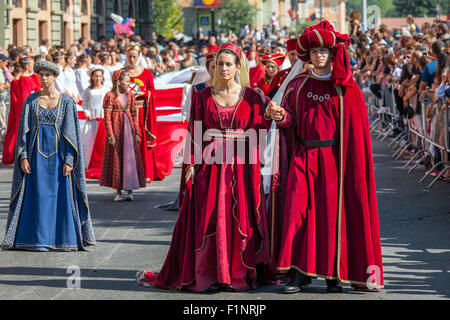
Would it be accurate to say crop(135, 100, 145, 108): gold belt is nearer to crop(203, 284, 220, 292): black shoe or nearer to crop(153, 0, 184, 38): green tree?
crop(203, 284, 220, 292): black shoe

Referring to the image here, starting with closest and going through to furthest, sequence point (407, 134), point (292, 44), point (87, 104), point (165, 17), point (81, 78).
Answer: point (292, 44) → point (87, 104) → point (407, 134) → point (81, 78) → point (165, 17)

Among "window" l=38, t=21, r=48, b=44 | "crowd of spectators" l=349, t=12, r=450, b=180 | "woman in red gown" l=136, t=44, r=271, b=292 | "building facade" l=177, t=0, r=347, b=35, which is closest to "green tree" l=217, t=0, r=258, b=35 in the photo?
"building facade" l=177, t=0, r=347, b=35

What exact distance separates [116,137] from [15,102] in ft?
15.4

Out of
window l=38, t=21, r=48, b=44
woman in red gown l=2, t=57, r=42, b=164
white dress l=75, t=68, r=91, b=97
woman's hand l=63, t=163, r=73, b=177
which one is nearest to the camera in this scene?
woman's hand l=63, t=163, r=73, b=177

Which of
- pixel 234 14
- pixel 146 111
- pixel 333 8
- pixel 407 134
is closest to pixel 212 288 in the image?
pixel 146 111

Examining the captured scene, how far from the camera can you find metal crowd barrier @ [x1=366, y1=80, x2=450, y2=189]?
44.4ft

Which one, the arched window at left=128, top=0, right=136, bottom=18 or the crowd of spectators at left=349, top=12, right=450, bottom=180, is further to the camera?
the arched window at left=128, top=0, right=136, bottom=18

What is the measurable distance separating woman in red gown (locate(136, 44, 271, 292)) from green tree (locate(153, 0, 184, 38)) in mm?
58722

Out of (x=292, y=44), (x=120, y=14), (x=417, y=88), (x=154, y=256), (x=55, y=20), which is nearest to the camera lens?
(x=292, y=44)

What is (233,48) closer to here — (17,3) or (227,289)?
(227,289)

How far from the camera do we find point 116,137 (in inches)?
501

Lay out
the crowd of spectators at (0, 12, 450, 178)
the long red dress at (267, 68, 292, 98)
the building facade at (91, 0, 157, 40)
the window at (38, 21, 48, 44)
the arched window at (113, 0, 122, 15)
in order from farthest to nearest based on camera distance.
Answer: the arched window at (113, 0, 122, 15) → the building facade at (91, 0, 157, 40) → the window at (38, 21, 48, 44) → the crowd of spectators at (0, 12, 450, 178) → the long red dress at (267, 68, 292, 98)
